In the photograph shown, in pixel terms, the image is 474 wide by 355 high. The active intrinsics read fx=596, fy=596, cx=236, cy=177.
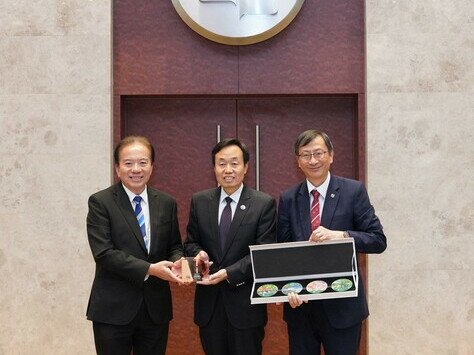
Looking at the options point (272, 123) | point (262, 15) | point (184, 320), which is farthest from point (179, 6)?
point (184, 320)

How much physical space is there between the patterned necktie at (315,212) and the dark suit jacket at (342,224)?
0.06 feet

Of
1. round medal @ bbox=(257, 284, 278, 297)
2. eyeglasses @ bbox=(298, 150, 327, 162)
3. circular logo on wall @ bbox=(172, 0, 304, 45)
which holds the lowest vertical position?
round medal @ bbox=(257, 284, 278, 297)

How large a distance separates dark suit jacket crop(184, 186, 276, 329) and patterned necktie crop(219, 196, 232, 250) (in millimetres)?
24

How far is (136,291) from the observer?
8.85ft

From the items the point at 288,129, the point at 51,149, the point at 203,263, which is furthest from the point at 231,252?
the point at 51,149

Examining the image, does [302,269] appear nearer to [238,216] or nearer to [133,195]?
[238,216]

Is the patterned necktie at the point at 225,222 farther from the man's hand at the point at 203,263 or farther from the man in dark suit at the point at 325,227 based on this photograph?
the man in dark suit at the point at 325,227

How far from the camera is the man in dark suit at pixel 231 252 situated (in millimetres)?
2707

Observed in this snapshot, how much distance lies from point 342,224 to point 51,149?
218 cm

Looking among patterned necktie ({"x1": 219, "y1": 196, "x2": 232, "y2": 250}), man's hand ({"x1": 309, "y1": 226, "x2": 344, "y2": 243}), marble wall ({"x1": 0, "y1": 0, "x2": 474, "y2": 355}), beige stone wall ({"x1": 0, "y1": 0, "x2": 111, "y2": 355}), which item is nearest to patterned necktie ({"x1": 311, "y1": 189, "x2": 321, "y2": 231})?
man's hand ({"x1": 309, "y1": 226, "x2": 344, "y2": 243})

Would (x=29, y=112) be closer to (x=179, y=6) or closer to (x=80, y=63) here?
(x=80, y=63)

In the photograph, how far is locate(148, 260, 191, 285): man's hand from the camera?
2.61 meters

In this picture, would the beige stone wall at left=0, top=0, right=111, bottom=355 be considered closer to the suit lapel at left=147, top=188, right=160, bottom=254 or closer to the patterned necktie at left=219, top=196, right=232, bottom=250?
the suit lapel at left=147, top=188, right=160, bottom=254

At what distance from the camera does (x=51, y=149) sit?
397 centimetres
